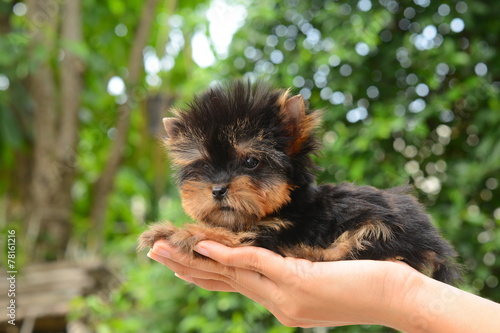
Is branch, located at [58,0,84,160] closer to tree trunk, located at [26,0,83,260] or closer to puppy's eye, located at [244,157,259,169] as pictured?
tree trunk, located at [26,0,83,260]

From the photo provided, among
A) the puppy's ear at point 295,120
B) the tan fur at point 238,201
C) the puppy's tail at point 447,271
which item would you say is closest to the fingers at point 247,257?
the tan fur at point 238,201

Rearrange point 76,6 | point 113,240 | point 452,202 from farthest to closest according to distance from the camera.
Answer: point 113,240
point 76,6
point 452,202

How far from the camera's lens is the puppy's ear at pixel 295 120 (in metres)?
2.30

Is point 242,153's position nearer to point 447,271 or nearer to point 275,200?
point 275,200

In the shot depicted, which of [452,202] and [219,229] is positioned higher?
[219,229]

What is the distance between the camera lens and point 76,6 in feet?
22.0

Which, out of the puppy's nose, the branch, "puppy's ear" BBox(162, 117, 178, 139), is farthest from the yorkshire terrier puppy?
the branch

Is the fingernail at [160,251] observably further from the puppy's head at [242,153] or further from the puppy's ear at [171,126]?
the puppy's ear at [171,126]

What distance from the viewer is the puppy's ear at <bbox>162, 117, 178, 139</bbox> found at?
2.45m

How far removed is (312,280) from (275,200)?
37 centimetres

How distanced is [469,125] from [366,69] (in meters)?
0.92

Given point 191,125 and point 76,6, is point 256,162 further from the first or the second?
point 76,6

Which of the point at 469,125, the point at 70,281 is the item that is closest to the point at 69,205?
the point at 70,281

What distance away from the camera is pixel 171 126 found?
247cm
